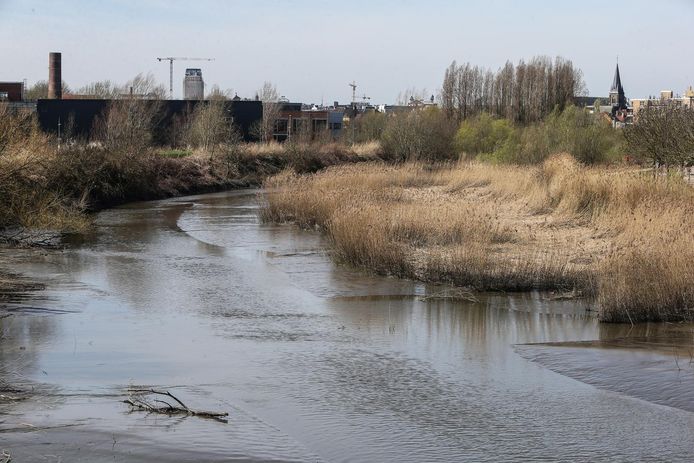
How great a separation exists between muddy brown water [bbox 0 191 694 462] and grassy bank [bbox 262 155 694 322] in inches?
19.8

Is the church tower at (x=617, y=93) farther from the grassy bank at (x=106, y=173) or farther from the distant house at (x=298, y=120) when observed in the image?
the grassy bank at (x=106, y=173)

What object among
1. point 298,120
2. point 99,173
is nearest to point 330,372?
point 99,173

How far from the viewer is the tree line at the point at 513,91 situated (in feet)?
200

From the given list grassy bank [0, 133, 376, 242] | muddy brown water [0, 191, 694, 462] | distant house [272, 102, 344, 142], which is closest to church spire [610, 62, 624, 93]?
distant house [272, 102, 344, 142]

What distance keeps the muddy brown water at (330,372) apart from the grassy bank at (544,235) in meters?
0.50

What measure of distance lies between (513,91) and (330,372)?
54.3 metres

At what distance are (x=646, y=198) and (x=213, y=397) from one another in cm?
1337

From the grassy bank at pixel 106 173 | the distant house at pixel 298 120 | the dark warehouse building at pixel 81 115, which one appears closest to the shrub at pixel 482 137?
the grassy bank at pixel 106 173

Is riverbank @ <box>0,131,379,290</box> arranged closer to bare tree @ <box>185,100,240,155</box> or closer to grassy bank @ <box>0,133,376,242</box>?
grassy bank @ <box>0,133,376,242</box>

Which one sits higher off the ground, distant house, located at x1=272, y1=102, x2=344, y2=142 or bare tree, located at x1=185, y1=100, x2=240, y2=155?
distant house, located at x1=272, y1=102, x2=344, y2=142

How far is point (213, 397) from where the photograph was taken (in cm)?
901

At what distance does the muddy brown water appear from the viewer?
7699 millimetres

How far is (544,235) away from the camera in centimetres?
1991

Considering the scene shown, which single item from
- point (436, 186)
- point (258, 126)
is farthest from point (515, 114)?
point (436, 186)
